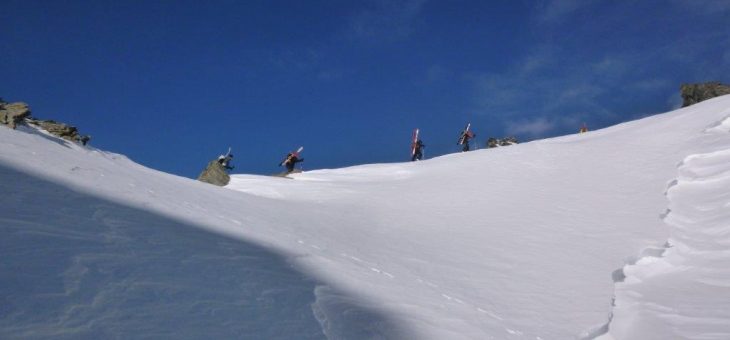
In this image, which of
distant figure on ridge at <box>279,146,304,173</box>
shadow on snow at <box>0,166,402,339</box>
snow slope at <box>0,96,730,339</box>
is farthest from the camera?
distant figure on ridge at <box>279,146,304,173</box>

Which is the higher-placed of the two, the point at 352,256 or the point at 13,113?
the point at 13,113

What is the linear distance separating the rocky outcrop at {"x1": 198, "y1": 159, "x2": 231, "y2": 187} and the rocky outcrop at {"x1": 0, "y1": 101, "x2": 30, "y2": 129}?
553 centimetres

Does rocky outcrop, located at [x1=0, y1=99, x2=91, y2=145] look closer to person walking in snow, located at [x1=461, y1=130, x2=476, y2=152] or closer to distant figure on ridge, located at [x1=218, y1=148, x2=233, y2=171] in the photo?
distant figure on ridge, located at [x1=218, y1=148, x2=233, y2=171]

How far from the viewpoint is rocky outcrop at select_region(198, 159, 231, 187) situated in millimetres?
15938

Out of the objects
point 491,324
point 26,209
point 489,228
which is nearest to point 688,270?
point 491,324

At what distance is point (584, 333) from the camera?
5062 millimetres

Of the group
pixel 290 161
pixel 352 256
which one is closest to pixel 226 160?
pixel 290 161

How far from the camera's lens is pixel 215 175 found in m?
16.2

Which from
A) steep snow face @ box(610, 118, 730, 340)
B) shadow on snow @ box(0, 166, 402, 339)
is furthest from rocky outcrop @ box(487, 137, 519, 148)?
shadow on snow @ box(0, 166, 402, 339)

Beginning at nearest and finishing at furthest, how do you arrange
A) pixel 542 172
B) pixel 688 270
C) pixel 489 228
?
pixel 688 270, pixel 489 228, pixel 542 172

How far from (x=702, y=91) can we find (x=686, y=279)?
35.9 m

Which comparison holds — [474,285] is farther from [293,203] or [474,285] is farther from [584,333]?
[293,203]

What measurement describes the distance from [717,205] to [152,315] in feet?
27.9

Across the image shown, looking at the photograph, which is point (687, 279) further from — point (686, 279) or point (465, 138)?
point (465, 138)
